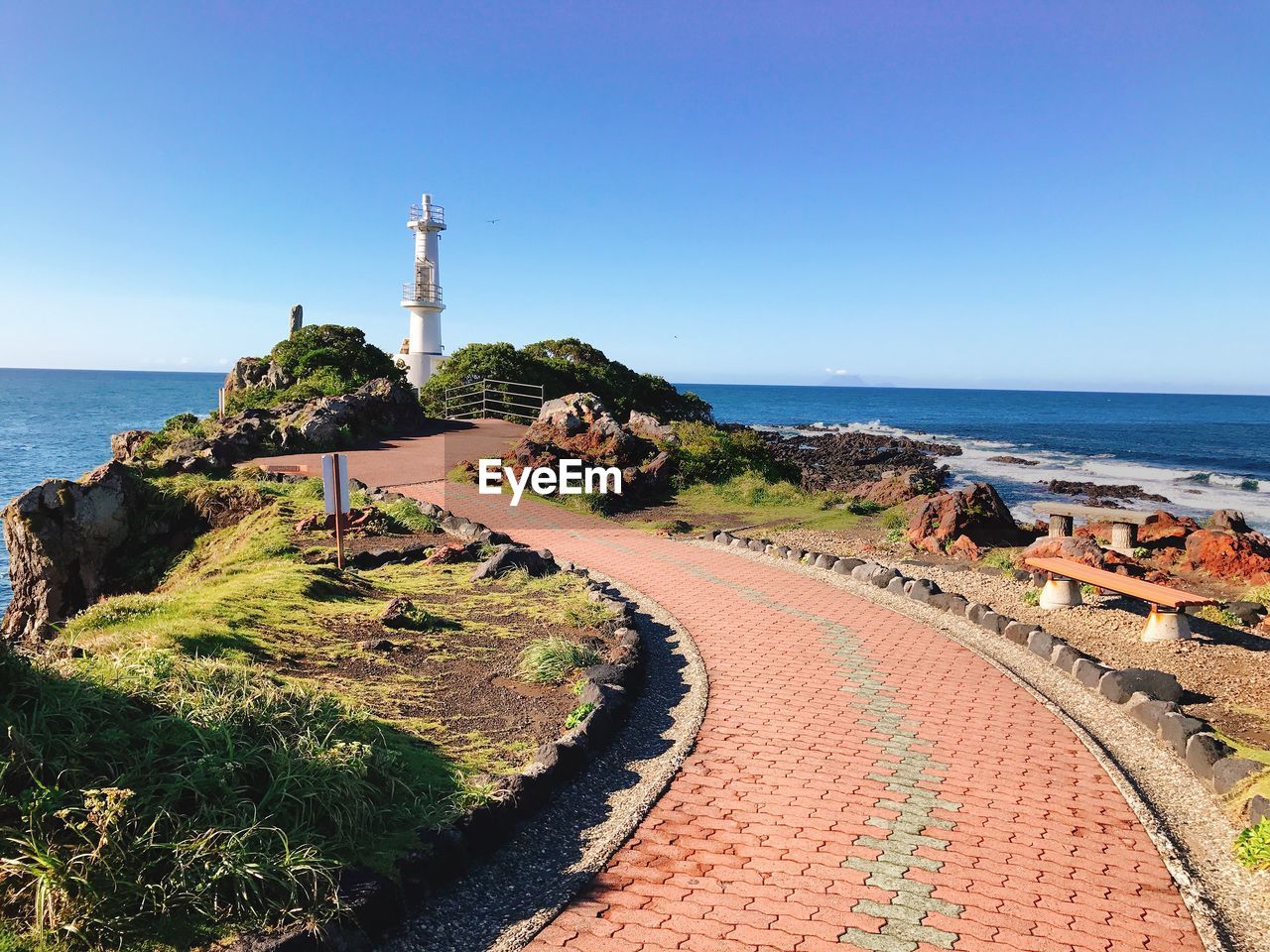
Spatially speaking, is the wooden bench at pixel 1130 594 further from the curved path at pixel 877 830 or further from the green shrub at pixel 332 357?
the green shrub at pixel 332 357

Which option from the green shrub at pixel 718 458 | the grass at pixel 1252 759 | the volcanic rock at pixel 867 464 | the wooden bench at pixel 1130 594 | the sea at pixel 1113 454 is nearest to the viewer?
the grass at pixel 1252 759

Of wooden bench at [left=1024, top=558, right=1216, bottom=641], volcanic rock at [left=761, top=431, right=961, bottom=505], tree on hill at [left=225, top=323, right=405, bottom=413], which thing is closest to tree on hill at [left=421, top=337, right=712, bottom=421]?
tree on hill at [left=225, top=323, right=405, bottom=413]

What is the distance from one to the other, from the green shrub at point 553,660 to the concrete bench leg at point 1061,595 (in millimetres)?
5977

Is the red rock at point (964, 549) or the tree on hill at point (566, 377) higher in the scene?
the tree on hill at point (566, 377)

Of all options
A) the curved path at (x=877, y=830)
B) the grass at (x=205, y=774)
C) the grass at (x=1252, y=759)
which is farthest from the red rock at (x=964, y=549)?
the grass at (x=205, y=774)

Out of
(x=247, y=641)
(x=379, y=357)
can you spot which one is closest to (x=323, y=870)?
(x=247, y=641)

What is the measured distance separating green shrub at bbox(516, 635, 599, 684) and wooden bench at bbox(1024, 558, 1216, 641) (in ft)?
19.6

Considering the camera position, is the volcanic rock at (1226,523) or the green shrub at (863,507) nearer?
the volcanic rock at (1226,523)

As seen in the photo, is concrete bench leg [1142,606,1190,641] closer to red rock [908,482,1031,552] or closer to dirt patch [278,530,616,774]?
red rock [908,482,1031,552]

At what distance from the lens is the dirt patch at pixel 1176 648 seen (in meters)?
6.90

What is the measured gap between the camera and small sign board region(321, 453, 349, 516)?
10.2m

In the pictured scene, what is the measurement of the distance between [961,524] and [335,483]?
374 inches

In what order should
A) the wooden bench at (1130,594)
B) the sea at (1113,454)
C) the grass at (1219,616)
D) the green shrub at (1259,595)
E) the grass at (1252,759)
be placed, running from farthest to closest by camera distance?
the sea at (1113,454)
the green shrub at (1259,595)
the grass at (1219,616)
the wooden bench at (1130,594)
the grass at (1252,759)

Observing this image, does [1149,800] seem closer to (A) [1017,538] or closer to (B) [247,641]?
(B) [247,641]
